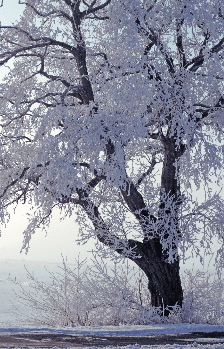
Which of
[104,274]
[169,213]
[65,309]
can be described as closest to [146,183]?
[169,213]

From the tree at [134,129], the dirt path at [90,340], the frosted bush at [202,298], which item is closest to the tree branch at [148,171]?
the tree at [134,129]

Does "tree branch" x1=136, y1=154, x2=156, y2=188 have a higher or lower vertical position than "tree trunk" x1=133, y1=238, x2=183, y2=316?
higher

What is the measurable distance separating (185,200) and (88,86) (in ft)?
11.1

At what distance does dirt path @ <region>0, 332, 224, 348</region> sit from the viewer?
198 inches

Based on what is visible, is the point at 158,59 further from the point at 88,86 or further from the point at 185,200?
the point at 185,200

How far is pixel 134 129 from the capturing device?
7273 millimetres

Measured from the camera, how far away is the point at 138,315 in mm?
8266

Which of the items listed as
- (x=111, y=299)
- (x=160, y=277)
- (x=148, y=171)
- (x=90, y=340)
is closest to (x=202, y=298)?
(x=160, y=277)

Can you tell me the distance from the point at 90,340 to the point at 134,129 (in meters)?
3.53

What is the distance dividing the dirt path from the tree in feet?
7.71

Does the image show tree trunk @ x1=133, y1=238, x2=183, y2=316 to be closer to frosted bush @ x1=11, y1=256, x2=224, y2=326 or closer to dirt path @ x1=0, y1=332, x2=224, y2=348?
frosted bush @ x1=11, y1=256, x2=224, y2=326

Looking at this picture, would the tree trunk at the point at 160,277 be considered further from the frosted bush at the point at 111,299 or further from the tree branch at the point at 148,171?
the tree branch at the point at 148,171

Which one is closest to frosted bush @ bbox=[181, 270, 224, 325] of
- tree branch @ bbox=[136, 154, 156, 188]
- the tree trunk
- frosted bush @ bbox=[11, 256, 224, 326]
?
frosted bush @ bbox=[11, 256, 224, 326]

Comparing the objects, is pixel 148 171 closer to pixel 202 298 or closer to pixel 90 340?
pixel 202 298
